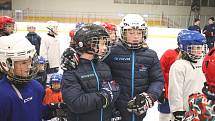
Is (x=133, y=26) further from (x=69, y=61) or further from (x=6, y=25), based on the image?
(x=6, y=25)

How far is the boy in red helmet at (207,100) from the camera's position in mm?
1539

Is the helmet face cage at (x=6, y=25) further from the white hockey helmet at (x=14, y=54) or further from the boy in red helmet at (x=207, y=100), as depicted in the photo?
the boy in red helmet at (x=207, y=100)

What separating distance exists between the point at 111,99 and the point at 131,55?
0.47 m

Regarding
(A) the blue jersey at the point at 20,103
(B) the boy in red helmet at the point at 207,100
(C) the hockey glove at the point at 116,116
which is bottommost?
(C) the hockey glove at the point at 116,116

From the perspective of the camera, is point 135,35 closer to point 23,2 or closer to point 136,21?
point 136,21

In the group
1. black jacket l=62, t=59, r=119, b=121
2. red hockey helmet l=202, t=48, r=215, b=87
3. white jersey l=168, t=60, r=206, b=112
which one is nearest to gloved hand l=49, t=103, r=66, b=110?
black jacket l=62, t=59, r=119, b=121

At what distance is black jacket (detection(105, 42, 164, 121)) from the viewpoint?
2.57 m

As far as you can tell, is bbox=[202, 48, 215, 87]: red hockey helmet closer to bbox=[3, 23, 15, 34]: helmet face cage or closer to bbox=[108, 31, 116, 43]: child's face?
bbox=[108, 31, 116, 43]: child's face

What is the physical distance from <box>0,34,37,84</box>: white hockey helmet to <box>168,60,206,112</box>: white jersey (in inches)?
48.3

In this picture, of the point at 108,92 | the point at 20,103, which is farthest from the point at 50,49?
the point at 20,103

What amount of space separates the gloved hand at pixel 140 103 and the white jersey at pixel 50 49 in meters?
3.44

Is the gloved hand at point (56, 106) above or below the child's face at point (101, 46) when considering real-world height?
below

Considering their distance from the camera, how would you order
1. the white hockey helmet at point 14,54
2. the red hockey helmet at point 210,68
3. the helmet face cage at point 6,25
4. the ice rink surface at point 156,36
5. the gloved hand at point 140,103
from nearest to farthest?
1. the red hockey helmet at point 210,68
2. the white hockey helmet at point 14,54
3. the gloved hand at point 140,103
4. the helmet face cage at point 6,25
5. the ice rink surface at point 156,36

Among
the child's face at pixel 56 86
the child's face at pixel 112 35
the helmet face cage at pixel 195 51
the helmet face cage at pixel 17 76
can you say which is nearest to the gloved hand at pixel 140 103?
the helmet face cage at pixel 195 51
